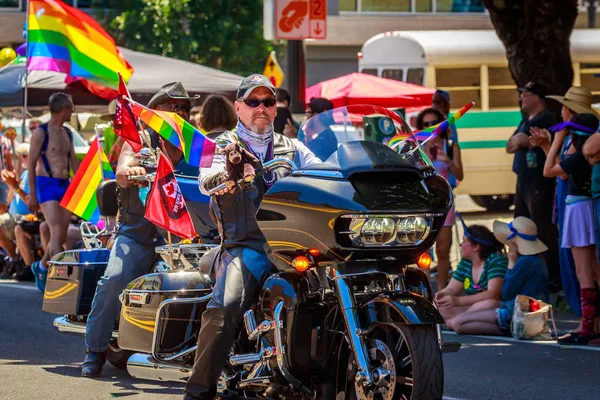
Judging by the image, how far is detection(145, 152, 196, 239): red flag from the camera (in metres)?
7.21

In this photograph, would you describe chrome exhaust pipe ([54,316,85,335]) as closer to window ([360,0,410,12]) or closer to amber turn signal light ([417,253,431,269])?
amber turn signal light ([417,253,431,269])

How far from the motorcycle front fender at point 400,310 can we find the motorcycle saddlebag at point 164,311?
1.45m

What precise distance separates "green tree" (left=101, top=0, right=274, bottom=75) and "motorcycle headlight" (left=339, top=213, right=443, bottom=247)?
1060 inches

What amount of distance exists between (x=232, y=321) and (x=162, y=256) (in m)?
1.61

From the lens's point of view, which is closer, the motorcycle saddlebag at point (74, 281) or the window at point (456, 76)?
the motorcycle saddlebag at point (74, 281)

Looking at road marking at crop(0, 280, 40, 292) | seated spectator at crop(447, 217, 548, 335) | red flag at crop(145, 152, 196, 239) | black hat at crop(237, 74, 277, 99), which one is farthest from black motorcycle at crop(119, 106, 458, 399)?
road marking at crop(0, 280, 40, 292)

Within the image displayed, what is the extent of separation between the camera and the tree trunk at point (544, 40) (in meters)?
13.1

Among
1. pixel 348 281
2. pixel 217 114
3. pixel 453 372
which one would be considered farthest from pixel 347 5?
pixel 348 281

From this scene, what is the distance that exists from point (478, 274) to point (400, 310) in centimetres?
536

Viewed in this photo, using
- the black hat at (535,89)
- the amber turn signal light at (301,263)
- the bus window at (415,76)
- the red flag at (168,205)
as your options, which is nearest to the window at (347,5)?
the bus window at (415,76)

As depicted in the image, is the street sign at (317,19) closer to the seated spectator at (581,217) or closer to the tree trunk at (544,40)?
the tree trunk at (544,40)

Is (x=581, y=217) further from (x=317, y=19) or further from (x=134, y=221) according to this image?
(x=317, y=19)

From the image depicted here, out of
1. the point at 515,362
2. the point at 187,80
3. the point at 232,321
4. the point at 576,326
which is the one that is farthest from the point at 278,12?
the point at 232,321

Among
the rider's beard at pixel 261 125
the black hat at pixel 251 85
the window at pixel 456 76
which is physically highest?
the black hat at pixel 251 85
